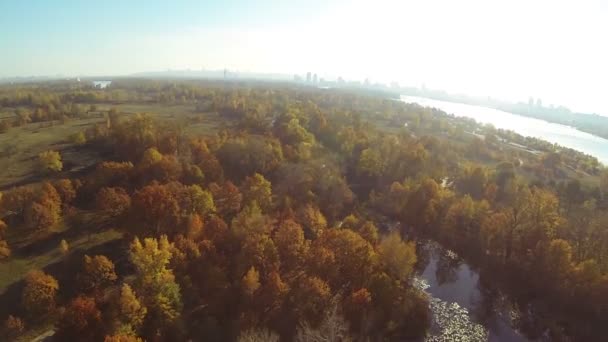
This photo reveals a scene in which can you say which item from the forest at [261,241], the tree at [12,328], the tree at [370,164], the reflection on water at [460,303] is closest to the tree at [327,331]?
the forest at [261,241]

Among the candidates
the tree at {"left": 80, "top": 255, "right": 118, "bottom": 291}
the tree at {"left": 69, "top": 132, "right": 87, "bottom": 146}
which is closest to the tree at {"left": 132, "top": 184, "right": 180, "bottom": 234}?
the tree at {"left": 80, "top": 255, "right": 118, "bottom": 291}

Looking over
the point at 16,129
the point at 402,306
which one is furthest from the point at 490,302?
the point at 16,129

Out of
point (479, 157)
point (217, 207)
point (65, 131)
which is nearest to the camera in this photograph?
point (217, 207)

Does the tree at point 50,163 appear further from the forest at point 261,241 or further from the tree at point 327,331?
the tree at point 327,331

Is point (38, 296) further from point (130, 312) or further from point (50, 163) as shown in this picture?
point (50, 163)

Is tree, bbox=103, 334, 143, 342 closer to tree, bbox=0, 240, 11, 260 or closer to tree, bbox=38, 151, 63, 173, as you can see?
tree, bbox=0, 240, 11, 260

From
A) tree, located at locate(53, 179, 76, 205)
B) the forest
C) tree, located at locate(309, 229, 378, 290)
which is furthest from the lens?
tree, located at locate(53, 179, 76, 205)

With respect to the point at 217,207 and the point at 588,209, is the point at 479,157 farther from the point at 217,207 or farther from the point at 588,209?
the point at 217,207
